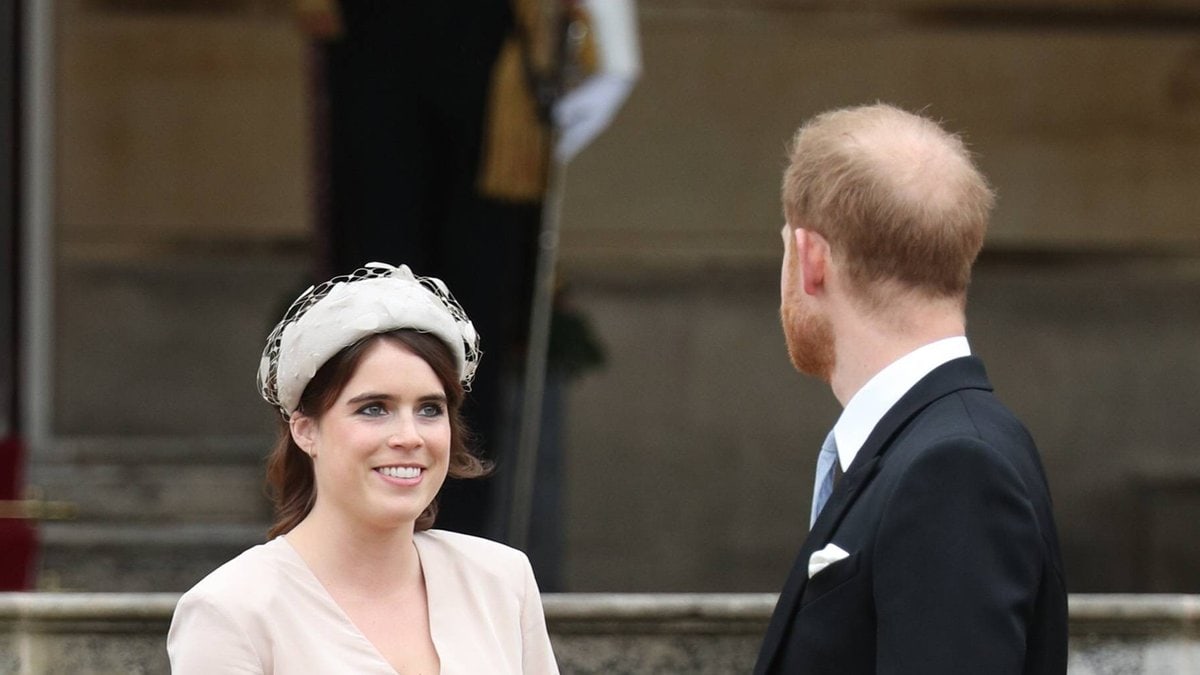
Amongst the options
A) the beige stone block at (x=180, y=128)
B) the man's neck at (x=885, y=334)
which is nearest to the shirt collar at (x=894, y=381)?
the man's neck at (x=885, y=334)

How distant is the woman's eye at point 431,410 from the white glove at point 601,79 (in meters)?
3.01

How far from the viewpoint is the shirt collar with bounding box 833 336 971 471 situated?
7.78ft

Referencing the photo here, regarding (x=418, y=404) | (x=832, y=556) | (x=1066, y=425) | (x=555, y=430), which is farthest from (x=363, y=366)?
(x=1066, y=425)

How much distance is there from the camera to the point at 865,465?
7.76 feet

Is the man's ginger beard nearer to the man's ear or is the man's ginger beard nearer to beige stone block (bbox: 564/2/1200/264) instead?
the man's ear

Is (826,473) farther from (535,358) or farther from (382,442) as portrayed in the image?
(535,358)

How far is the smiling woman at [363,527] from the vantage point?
2.46 metres

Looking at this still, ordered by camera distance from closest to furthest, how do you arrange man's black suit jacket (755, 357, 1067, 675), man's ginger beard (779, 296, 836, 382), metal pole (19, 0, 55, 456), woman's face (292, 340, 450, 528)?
man's black suit jacket (755, 357, 1067, 675), man's ginger beard (779, 296, 836, 382), woman's face (292, 340, 450, 528), metal pole (19, 0, 55, 456)

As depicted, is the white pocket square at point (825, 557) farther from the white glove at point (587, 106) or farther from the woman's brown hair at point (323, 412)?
the white glove at point (587, 106)

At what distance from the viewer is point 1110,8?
7.84 m

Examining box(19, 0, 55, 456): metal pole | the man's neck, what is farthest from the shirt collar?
box(19, 0, 55, 456): metal pole

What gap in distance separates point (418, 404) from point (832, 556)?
59cm

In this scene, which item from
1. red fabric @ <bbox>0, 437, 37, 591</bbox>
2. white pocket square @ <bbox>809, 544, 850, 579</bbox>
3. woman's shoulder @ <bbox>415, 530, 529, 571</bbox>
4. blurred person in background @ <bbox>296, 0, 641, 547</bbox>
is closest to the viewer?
white pocket square @ <bbox>809, 544, 850, 579</bbox>

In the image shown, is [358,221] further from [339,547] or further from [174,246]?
[339,547]
